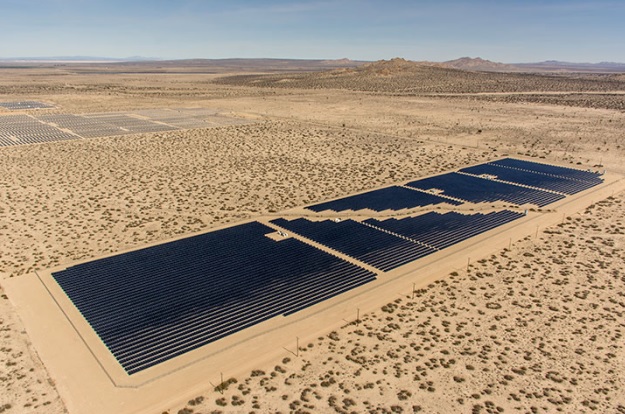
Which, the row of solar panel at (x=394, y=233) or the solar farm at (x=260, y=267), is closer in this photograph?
the solar farm at (x=260, y=267)

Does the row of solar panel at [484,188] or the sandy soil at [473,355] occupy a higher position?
the row of solar panel at [484,188]

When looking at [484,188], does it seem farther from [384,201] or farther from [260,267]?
[260,267]

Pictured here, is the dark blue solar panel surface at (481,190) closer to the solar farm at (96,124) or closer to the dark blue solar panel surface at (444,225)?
the dark blue solar panel surface at (444,225)

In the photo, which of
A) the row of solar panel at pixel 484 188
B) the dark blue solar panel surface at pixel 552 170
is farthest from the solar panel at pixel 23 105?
the dark blue solar panel surface at pixel 552 170

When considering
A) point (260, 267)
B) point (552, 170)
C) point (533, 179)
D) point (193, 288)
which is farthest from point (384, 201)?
point (552, 170)

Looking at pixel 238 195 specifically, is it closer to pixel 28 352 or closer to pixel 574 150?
pixel 28 352

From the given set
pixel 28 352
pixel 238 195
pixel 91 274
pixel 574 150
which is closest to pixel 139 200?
pixel 238 195

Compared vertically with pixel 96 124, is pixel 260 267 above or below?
below
